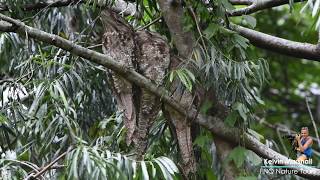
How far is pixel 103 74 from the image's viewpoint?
7.36ft

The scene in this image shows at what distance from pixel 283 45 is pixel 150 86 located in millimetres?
598

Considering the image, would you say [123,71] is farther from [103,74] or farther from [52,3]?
[52,3]

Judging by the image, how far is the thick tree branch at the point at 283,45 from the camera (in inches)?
77.6

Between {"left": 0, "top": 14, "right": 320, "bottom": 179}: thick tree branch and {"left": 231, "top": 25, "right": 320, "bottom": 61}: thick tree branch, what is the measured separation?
0.36 m

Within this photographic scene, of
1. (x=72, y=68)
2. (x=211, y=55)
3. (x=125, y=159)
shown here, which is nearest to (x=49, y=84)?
(x=72, y=68)

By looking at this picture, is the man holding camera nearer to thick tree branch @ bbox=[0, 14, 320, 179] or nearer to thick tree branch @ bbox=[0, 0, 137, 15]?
thick tree branch @ bbox=[0, 14, 320, 179]

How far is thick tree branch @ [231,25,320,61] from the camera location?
1.97 m

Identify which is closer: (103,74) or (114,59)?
(114,59)

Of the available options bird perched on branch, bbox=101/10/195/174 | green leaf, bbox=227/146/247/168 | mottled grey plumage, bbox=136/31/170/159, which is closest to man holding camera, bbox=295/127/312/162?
green leaf, bbox=227/146/247/168

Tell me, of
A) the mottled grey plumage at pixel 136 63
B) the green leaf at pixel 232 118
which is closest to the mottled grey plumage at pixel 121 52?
the mottled grey plumage at pixel 136 63

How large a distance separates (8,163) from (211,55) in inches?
27.7

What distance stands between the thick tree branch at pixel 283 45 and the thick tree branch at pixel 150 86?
364 millimetres

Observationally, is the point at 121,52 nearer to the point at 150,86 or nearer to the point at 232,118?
the point at 150,86

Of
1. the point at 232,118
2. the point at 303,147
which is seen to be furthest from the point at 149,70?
the point at 303,147
